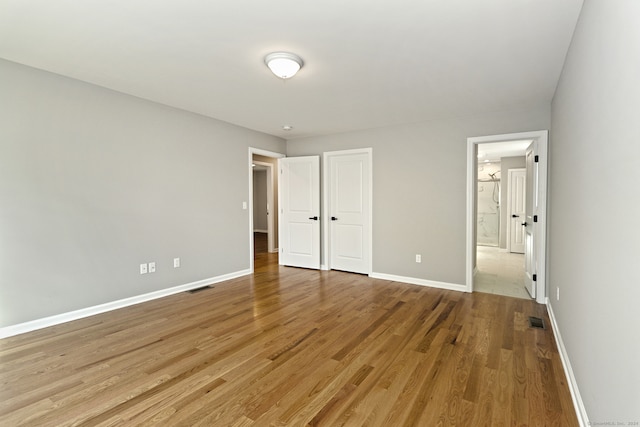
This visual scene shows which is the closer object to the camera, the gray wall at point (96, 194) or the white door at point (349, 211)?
the gray wall at point (96, 194)

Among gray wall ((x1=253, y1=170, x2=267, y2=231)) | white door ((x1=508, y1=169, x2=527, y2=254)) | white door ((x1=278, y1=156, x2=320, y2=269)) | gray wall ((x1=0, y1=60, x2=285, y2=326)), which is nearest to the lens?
gray wall ((x1=0, y1=60, x2=285, y2=326))

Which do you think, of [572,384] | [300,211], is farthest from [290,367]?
[300,211]

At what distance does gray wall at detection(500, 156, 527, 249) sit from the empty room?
3.35 m

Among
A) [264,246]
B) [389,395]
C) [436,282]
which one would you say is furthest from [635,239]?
[264,246]

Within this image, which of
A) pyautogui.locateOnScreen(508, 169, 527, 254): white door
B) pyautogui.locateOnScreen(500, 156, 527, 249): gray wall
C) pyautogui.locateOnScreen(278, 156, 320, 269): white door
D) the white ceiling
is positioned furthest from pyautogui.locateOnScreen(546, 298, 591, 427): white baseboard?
pyautogui.locateOnScreen(500, 156, 527, 249): gray wall

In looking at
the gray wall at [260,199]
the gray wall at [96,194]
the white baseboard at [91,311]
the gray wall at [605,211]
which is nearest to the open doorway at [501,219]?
the gray wall at [605,211]

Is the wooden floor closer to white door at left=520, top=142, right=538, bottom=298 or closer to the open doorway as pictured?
white door at left=520, top=142, right=538, bottom=298

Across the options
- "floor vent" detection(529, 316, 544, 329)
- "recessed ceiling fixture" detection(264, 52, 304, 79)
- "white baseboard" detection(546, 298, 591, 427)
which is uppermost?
"recessed ceiling fixture" detection(264, 52, 304, 79)

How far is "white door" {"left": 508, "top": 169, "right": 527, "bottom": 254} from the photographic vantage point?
7.30m

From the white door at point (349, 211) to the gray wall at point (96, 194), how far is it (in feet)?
6.18

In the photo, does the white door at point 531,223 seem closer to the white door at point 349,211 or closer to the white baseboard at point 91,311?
the white door at point 349,211

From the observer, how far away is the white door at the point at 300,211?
5.55 meters

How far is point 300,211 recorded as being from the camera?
575 cm

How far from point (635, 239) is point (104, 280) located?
13.9 ft
